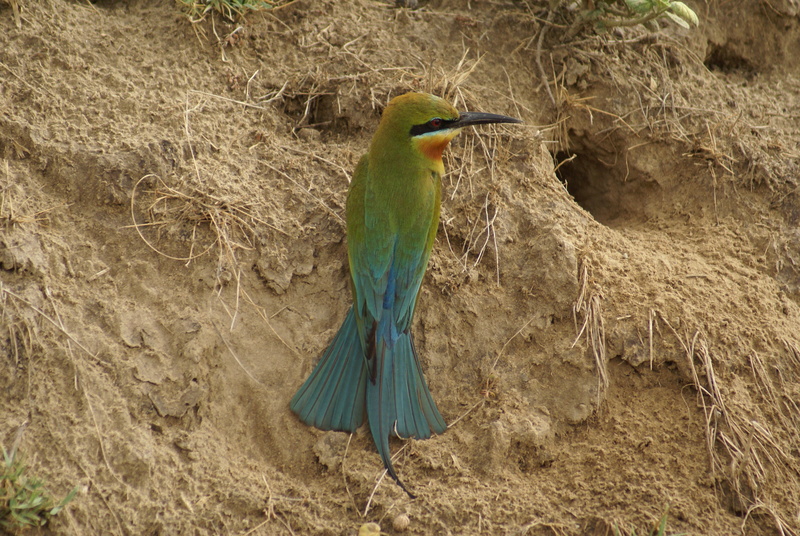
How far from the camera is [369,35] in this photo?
335cm

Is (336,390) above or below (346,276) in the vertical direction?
below

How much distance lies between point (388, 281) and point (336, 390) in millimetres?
470

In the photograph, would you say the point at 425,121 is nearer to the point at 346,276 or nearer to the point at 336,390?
the point at 346,276

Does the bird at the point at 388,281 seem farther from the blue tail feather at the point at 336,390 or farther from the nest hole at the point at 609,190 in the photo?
the nest hole at the point at 609,190

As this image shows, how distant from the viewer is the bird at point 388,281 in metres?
2.47

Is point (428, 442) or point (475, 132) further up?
point (475, 132)

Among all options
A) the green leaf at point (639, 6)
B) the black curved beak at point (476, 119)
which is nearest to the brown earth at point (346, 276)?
the black curved beak at point (476, 119)

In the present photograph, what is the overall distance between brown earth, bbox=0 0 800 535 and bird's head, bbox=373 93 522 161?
24cm

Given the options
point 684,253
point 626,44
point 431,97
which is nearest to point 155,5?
Result: point 431,97

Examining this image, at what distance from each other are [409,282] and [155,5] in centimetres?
192

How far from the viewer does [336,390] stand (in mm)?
2496

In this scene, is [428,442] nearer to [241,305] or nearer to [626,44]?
[241,305]

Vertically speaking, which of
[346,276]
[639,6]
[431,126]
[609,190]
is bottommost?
[346,276]

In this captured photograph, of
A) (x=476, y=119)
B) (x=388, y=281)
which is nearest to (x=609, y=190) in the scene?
(x=476, y=119)
